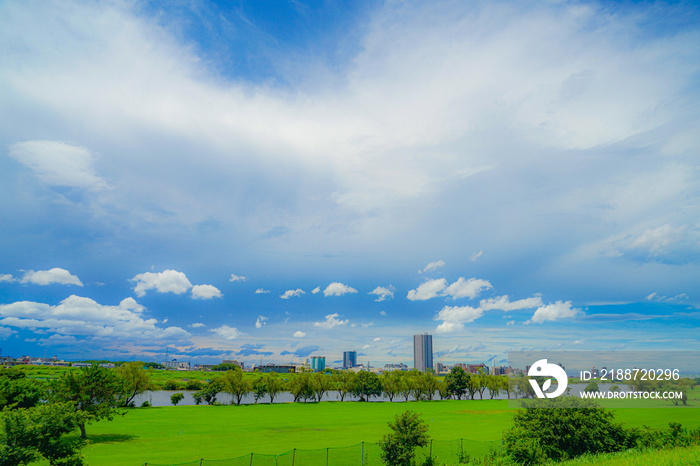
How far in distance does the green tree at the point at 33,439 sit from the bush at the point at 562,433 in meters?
28.6

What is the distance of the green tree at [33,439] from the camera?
20516 mm

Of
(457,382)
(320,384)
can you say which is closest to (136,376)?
(320,384)

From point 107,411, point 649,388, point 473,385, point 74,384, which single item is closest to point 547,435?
point 107,411

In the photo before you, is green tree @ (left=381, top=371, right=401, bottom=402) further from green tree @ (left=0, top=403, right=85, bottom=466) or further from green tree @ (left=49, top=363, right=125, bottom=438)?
green tree @ (left=0, top=403, right=85, bottom=466)

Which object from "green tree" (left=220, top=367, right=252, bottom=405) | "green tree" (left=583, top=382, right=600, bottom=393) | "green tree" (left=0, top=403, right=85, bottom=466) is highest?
"green tree" (left=0, top=403, right=85, bottom=466)

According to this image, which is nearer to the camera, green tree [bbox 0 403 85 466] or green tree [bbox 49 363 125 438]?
green tree [bbox 0 403 85 466]

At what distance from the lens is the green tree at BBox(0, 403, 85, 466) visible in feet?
67.3

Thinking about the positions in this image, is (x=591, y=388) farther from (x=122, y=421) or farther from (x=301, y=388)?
(x=301, y=388)

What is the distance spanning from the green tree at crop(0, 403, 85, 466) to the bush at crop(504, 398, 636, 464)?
28.6 meters

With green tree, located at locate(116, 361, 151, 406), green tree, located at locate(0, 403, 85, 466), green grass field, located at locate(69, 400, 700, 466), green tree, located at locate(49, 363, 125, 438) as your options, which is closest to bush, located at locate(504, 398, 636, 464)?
green grass field, located at locate(69, 400, 700, 466)

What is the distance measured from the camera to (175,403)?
109500mm

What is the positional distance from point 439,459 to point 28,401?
5479cm

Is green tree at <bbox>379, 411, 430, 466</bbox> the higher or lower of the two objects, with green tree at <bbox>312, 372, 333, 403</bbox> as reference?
higher

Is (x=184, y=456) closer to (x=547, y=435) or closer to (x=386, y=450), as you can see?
(x=386, y=450)
